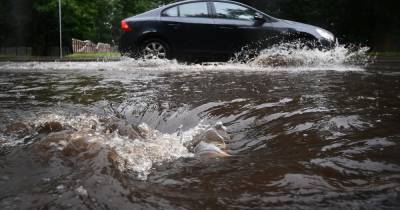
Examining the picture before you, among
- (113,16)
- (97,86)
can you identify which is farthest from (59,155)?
(113,16)

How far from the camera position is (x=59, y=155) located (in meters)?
2.92

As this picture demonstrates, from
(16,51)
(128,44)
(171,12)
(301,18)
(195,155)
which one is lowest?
(195,155)

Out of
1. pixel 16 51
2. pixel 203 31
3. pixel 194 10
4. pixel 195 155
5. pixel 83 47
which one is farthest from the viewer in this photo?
pixel 83 47

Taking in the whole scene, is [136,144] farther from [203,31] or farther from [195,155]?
[203,31]

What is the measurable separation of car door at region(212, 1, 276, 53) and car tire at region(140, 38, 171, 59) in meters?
1.07

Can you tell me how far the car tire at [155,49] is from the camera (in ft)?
32.8

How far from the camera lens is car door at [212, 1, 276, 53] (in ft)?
32.7

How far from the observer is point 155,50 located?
10.1 metres

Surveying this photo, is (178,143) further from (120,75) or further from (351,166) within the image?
(120,75)

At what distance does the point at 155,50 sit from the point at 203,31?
110 centimetres

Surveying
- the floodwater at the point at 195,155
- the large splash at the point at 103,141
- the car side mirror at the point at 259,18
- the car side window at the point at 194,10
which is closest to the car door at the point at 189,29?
the car side window at the point at 194,10

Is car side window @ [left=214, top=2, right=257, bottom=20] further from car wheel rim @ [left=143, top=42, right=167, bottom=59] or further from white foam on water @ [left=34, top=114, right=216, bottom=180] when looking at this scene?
white foam on water @ [left=34, top=114, right=216, bottom=180]

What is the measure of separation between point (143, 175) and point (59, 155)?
0.61m

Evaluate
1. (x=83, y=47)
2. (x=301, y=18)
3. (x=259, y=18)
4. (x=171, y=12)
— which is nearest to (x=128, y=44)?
(x=171, y=12)
